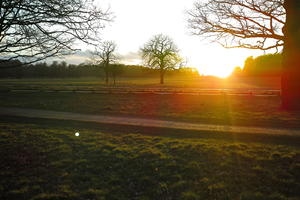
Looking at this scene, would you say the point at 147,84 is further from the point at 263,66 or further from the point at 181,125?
the point at 263,66

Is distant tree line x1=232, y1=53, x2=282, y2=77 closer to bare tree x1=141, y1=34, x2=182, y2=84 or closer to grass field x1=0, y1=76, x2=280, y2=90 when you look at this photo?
grass field x1=0, y1=76, x2=280, y2=90

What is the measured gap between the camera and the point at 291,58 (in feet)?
37.3

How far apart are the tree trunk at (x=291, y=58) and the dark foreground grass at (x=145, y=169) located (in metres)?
7.13

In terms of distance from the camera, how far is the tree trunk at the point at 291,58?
10.7 m

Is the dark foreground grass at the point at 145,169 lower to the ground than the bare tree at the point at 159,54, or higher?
lower

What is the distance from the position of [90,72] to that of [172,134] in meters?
91.7

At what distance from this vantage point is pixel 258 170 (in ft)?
16.1

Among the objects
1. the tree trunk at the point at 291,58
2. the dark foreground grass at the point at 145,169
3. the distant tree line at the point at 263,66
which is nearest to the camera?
the dark foreground grass at the point at 145,169

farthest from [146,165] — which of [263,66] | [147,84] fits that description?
[263,66]

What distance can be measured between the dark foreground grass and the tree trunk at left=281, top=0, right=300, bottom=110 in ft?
23.4

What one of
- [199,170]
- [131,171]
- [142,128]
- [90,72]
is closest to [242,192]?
[199,170]

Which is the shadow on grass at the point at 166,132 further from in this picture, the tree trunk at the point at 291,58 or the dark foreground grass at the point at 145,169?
the tree trunk at the point at 291,58

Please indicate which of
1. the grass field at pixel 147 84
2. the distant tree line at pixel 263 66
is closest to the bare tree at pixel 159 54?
the grass field at pixel 147 84

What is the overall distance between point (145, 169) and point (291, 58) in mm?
11159
